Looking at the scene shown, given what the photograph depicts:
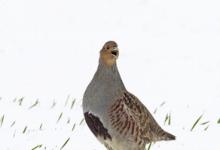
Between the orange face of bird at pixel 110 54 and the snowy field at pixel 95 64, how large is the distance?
2.64ft

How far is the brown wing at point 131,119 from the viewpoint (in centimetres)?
689

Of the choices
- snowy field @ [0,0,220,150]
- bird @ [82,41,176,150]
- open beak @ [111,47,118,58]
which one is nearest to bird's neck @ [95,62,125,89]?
bird @ [82,41,176,150]

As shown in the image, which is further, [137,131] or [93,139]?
[93,139]

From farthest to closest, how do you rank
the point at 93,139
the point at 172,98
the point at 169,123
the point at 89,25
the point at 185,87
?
the point at 89,25, the point at 185,87, the point at 172,98, the point at 169,123, the point at 93,139

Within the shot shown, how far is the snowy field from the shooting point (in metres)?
8.23

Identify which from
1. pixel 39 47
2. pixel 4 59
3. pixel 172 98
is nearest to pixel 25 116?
pixel 172 98

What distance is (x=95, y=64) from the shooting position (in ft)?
64.7

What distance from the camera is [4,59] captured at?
18.8 meters

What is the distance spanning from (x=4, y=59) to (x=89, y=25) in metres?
5.64

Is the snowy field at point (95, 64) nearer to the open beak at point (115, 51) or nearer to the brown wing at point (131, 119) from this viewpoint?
the brown wing at point (131, 119)

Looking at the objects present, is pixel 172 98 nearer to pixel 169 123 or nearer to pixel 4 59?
pixel 4 59

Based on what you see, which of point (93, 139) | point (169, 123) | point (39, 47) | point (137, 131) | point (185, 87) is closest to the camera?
point (137, 131)

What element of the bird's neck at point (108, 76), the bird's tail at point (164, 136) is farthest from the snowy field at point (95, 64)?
the bird's neck at point (108, 76)

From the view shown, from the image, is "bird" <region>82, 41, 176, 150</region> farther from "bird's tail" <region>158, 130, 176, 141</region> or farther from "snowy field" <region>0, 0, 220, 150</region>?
"snowy field" <region>0, 0, 220, 150</region>
